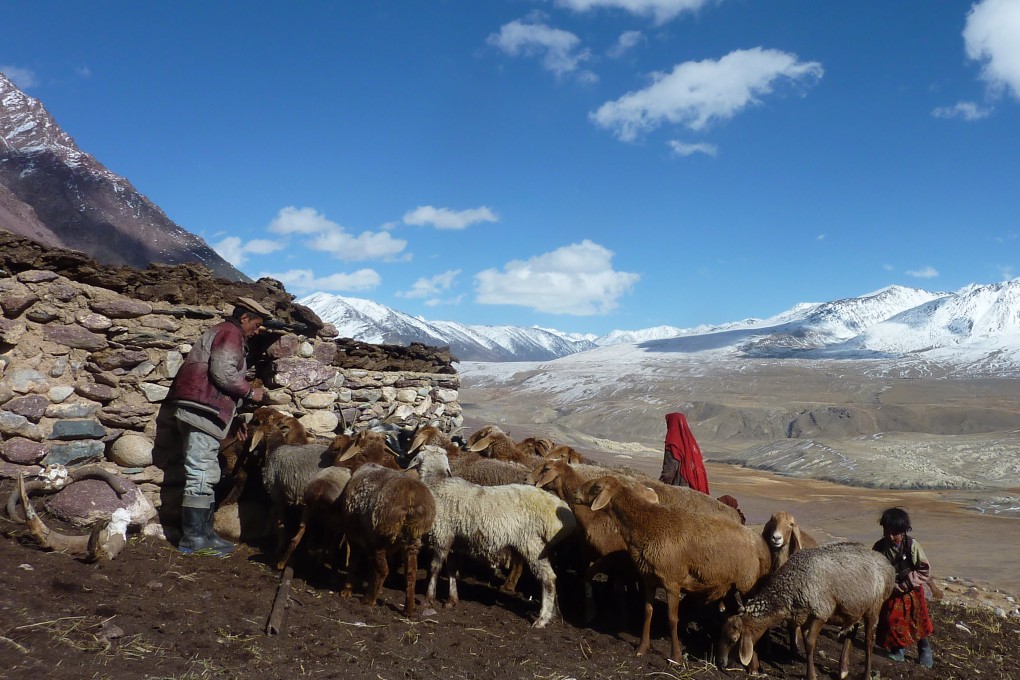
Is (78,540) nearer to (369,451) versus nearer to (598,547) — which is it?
(369,451)

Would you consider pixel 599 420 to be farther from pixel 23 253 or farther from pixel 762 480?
pixel 23 253

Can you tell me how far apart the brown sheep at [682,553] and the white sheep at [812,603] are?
0.93 ft

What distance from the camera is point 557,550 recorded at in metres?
6.00

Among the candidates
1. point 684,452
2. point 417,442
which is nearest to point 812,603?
point 684,452

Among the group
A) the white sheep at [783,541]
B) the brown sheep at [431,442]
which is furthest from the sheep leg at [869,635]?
the brown sheep at [431,442]

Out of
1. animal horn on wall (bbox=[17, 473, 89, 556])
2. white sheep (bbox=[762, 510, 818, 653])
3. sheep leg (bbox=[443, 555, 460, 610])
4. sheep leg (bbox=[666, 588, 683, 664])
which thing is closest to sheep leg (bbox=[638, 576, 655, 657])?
sheep leg (bbox=[666, 588, 683, 664])

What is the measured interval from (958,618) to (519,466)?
5.03 m

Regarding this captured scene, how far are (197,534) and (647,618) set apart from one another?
4.08 meters

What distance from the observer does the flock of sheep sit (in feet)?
16.6

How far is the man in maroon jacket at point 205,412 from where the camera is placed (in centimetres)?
624

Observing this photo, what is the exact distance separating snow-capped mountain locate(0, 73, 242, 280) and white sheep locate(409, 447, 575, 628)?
62.2ft

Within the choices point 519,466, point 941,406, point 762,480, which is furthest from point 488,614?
point 941,406

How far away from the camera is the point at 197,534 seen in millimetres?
6211

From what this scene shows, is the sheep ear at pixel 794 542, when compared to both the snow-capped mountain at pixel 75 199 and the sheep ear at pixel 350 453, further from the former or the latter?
the snow-capped mountain at pixel 75 199
